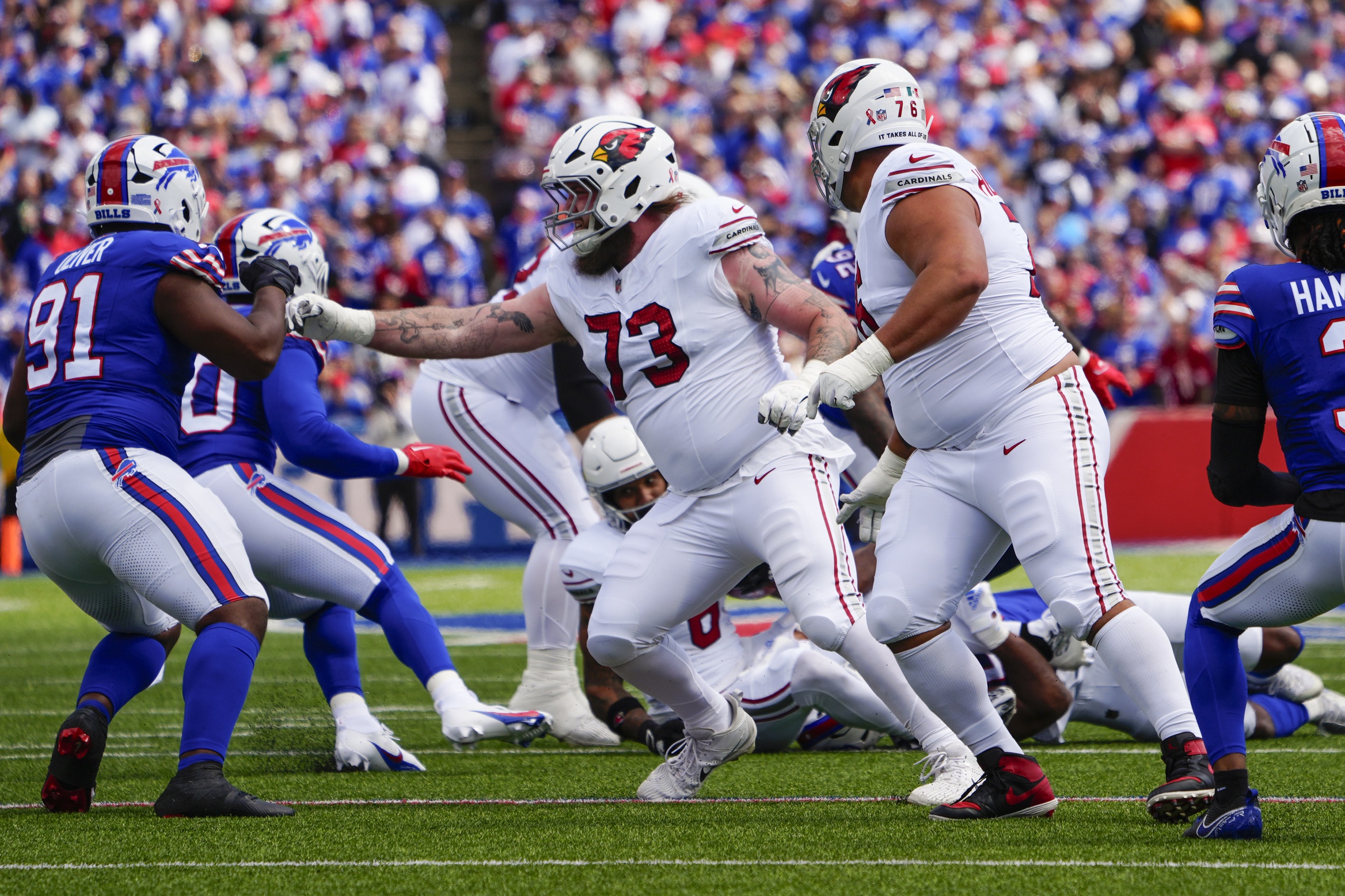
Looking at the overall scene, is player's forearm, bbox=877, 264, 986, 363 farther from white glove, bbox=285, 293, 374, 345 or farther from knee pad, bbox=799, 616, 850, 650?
white glove, bbox=285, 293, 374, 345

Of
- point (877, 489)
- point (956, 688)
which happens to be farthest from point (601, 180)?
point (956, 688)

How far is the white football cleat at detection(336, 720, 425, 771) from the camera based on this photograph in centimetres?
518

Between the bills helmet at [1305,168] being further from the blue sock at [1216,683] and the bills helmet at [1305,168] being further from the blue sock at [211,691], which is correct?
the blue sock at [211,691]

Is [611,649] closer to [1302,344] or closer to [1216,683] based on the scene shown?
[1216,683]

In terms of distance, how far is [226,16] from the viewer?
16.8 metres

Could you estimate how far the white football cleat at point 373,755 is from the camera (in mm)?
5176

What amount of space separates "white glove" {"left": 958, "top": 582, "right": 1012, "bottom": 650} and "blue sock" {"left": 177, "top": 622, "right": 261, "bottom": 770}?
2.16 metres

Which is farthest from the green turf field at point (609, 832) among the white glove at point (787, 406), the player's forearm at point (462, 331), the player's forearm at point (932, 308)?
the player's forearm at point (462, 331)

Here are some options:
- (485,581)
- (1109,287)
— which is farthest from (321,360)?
(1109,287)

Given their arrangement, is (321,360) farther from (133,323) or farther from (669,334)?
(669,334)

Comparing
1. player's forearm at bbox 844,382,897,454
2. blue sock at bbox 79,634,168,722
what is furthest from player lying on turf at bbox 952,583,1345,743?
blue sock at bbox 79,634,168,722

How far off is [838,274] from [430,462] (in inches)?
73.7

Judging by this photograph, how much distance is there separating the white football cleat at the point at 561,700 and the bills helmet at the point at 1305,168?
3.13 m

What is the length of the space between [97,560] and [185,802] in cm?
70
